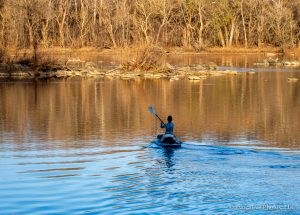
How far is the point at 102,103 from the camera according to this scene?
33.6 m

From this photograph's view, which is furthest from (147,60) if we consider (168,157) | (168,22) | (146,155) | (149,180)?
(168,22)

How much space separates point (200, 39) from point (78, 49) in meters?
16.9

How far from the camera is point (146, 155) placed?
19562 mm

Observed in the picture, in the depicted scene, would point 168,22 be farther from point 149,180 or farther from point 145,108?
point 149,180

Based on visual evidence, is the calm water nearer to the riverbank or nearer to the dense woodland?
the riverbank

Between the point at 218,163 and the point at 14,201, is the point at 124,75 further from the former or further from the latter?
the point at 14,201

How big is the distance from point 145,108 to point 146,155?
12.2 m

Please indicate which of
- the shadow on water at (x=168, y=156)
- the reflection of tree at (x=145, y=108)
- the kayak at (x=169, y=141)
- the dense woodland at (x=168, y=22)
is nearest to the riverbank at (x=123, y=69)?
the reflection of tree at (x=145, y=108)

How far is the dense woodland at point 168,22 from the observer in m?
83.3

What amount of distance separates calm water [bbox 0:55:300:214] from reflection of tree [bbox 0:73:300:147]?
0.06m

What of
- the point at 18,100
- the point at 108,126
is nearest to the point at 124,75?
the point at 18,100

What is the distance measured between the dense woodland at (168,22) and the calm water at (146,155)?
46.8 metres

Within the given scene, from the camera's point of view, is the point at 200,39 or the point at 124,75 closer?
the point at 124,75

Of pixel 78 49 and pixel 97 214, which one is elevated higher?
pixel 78 49
